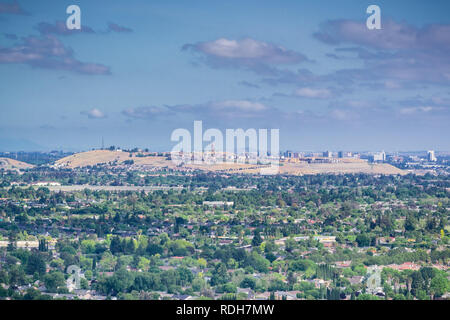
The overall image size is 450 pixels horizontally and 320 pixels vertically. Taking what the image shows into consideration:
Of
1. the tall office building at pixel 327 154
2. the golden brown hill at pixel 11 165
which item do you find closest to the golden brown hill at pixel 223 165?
the golden brown hill at pixel 11 165

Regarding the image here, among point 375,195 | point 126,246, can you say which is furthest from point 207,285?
point 375,195

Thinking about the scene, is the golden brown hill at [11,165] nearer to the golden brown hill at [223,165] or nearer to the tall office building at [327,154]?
the golden brown hill at [223,165]

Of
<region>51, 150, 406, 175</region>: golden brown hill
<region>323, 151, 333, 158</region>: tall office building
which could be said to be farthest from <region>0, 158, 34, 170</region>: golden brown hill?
<region>323, 151, 333, 158</region>: tall office building

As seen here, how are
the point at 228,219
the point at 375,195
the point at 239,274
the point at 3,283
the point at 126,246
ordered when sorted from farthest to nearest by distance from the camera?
1. the point at 375,195
2. the point at 228,219
3. the point at 126,246
4. the point at 239,274
5. the point at 3,283

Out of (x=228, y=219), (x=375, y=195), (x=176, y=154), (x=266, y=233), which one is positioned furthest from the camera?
(x=176, y=154)

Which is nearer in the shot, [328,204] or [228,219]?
[228,219]

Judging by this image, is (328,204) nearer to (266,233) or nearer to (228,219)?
(228,219)

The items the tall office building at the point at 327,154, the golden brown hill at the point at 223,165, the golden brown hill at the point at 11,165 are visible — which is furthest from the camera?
the tall office building at the point at 327,154

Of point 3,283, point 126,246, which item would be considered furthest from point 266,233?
point 3,283

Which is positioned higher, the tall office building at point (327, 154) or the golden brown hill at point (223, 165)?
the tall office building at point (327, 154)

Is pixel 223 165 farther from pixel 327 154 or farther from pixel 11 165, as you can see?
pixel 327 154

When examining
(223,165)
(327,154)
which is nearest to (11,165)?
(223,165)
